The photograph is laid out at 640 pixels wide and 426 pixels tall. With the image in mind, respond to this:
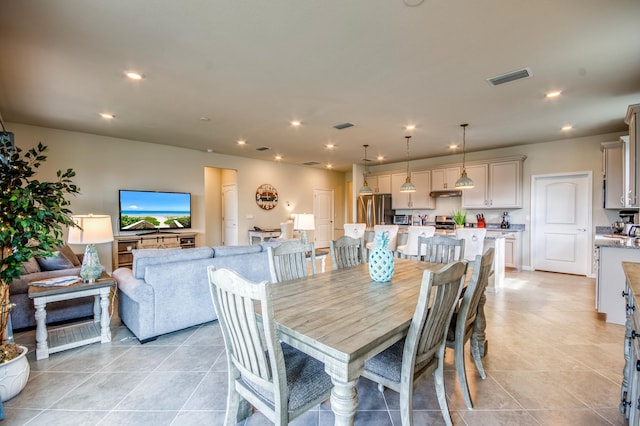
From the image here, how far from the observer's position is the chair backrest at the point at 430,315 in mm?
1329

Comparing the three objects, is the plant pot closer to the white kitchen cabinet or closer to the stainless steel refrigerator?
the stainless steel refrigerator

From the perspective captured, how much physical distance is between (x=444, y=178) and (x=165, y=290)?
20.9 feet

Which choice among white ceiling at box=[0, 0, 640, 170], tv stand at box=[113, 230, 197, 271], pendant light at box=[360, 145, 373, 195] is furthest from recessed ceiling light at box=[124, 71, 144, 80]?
pendant light at box=[360, 145, 373, 195]

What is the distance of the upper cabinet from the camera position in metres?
5.99

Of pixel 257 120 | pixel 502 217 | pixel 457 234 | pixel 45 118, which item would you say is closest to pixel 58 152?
pixel 45 118

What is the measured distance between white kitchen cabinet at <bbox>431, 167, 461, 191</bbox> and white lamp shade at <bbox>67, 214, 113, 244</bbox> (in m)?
6.64

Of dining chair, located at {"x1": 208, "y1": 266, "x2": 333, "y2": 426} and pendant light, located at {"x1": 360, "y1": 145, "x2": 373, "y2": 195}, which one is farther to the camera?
pendant light, located at {"x1": 360, "y1": 145, "x2": 373, "y2": 195}

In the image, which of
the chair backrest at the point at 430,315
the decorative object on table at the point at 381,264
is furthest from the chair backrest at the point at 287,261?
the chair backrest at the point at 430,315

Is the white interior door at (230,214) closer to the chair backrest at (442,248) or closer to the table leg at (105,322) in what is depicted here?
the table leg at (105,322)

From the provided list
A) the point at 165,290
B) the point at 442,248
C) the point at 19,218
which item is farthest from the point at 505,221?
the point at 19,218

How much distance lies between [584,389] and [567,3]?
2.73 metres

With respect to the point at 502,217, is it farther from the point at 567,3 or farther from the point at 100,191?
the point at 100,191

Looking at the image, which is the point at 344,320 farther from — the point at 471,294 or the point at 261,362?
the point at 471,294

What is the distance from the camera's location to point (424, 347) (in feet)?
4.93
